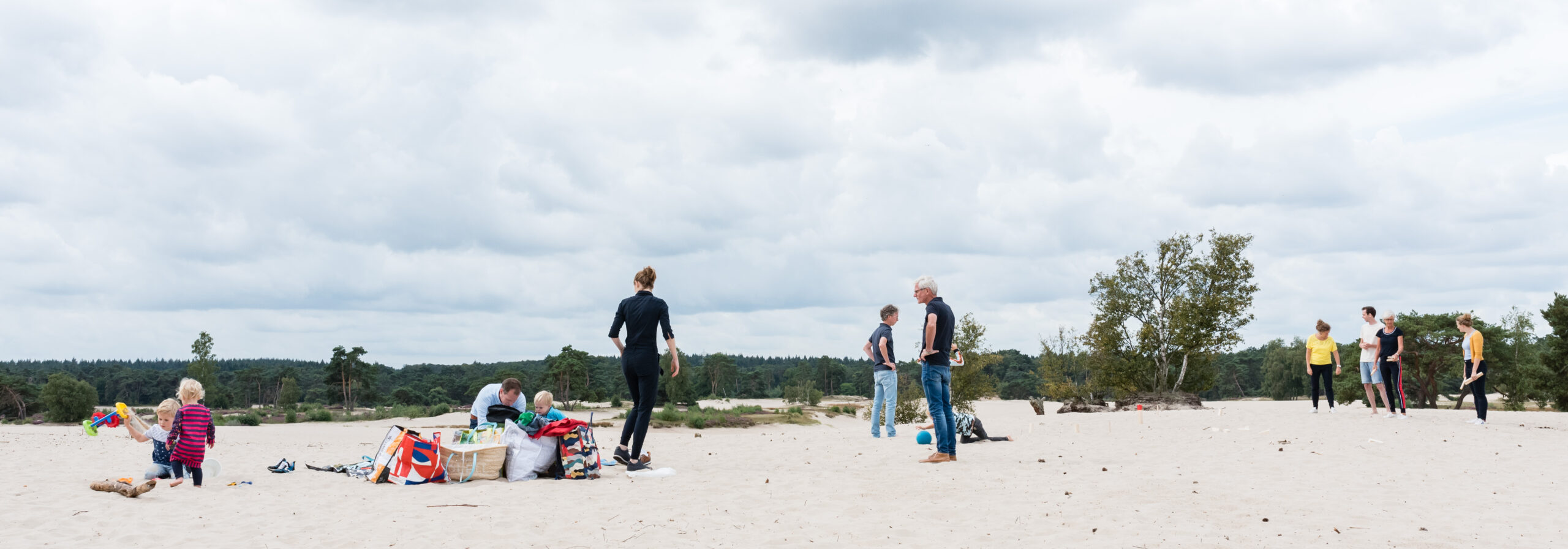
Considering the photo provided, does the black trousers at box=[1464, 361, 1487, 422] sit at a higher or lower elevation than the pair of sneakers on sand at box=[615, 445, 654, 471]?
higher

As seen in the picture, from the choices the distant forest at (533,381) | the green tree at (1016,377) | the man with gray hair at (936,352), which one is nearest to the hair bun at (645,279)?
the man with gray hair at (936,352)

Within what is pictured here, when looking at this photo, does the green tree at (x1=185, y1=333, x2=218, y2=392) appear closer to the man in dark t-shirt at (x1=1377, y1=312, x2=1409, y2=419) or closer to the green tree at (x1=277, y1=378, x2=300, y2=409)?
the green tree at (x1=277, y1=378, x2=300, y2=409)

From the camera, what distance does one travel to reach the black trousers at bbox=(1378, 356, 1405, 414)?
616 inches

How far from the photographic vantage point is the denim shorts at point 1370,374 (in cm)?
1596

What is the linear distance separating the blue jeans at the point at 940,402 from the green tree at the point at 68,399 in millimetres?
41426

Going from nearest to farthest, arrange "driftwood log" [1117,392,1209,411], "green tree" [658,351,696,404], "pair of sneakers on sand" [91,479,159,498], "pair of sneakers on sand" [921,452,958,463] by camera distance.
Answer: "pair of sneakers on sand" [91,479,159,498] → "pair of sneakers on sand" [921,452,958,463] → "driftwood log" [1117,392,1209,411] → "green tree" [658,351,696,404]

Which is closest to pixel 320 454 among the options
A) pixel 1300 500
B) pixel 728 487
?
pixel 728 487

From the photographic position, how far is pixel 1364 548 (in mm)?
6133

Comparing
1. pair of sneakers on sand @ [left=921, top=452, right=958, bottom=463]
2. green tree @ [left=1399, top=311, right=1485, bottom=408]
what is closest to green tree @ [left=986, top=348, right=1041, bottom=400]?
green tree @ [left=1399, top=311, right=1485, bottom=408]

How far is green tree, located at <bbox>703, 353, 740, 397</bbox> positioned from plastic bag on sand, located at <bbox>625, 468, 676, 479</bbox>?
2504 inches

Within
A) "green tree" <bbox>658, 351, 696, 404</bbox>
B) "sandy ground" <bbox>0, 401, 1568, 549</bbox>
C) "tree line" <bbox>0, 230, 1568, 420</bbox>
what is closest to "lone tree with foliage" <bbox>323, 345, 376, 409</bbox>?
"tree line" <bbox>0, 230, 1568, 420</bbox>

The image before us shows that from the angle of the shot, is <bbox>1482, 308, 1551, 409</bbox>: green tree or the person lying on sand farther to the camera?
<bbox>1482, 308, 1551, 409</bbox>: green tree

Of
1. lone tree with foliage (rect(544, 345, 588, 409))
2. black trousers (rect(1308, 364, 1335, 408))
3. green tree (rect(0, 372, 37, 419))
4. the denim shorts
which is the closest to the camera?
the denim shorts

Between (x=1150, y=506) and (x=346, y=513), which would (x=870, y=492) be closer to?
(x=1150, y=506)
